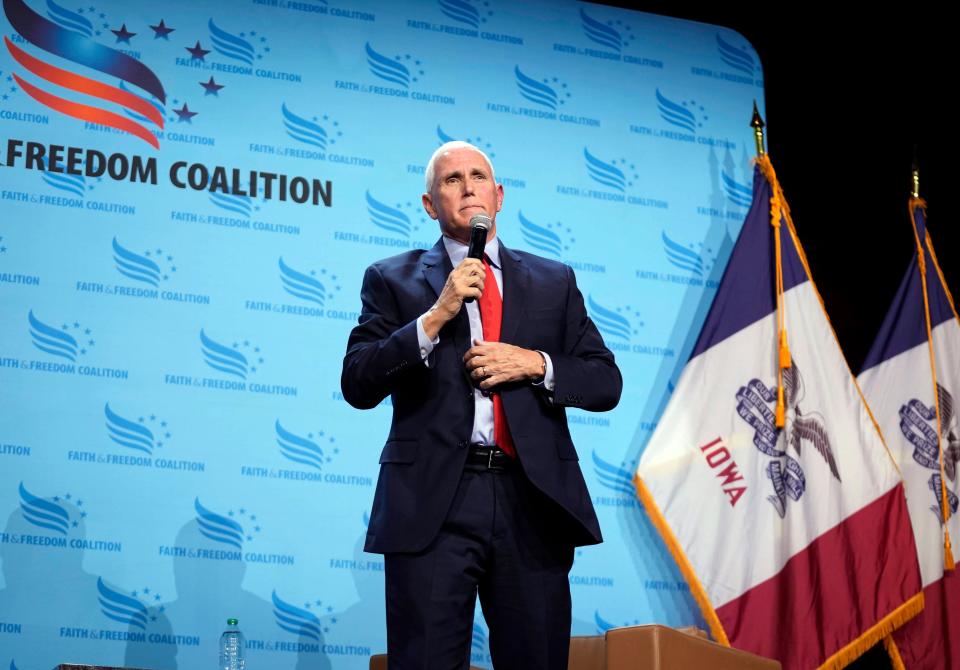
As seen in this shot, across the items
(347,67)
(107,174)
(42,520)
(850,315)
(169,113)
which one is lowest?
(42,520)

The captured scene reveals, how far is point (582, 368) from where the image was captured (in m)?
2.05

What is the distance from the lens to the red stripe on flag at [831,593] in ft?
12.3

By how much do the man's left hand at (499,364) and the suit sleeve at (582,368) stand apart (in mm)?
64

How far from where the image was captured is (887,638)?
388 centimetres

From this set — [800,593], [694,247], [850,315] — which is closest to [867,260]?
[850,315]

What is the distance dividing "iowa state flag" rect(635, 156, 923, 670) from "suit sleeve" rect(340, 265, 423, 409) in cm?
200

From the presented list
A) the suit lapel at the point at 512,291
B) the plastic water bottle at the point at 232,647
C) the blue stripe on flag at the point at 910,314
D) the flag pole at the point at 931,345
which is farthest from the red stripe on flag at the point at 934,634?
the suit lapel at the point at 512,291

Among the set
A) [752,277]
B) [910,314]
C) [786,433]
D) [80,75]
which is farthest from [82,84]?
[910,314]

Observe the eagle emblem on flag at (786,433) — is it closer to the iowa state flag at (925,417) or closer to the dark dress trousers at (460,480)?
the iowa state flag at (925,417)

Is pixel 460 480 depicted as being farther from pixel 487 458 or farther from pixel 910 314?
pixel 910 314

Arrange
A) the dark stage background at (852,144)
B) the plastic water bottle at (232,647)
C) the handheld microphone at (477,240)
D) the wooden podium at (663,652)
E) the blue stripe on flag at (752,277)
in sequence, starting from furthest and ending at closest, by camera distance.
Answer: the dark stage background at (852,144)
the blue stripe on flag at (752,277)
the plastic water bottle at (232,647)
the wooden podium at (663,652)
the handheld microphone at (477,240)

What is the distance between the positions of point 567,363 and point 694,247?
2394 mm

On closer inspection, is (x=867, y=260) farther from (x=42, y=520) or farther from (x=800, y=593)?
(x=42, y=520)

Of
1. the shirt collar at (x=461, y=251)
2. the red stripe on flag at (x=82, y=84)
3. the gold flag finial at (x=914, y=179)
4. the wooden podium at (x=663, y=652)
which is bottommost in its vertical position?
the wooden podium at (x=663, y=652)
